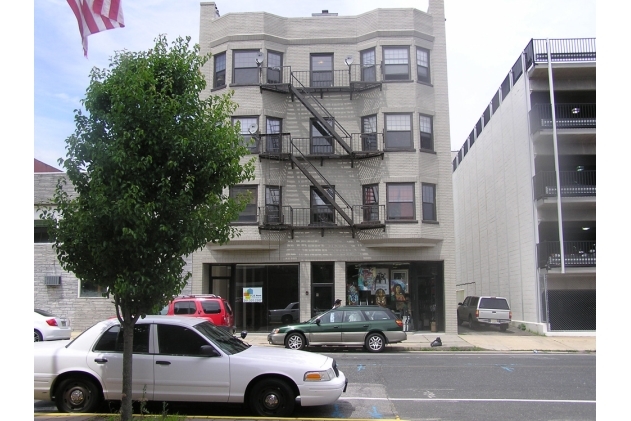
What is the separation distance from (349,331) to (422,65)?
13800 millimetres

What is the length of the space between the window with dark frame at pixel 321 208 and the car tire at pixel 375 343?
833 centimetres

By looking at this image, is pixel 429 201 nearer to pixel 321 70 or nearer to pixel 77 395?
pixel 321 70

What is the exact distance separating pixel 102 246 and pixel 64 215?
84 cm

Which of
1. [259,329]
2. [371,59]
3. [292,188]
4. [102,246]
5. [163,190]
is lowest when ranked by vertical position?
[259,329]

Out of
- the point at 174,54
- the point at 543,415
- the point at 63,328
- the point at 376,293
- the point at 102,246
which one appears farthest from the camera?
the point at 376,293

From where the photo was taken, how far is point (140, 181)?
7.86 meters

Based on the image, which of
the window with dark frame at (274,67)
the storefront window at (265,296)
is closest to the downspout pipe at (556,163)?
the storefront window at (265,296)

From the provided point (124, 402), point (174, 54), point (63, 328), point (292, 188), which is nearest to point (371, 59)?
point (292, 188)

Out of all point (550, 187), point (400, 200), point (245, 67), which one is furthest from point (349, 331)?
point (245, 67)

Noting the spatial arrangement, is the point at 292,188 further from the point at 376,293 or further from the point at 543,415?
the point at 543,415

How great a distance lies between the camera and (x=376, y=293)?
26703 mm

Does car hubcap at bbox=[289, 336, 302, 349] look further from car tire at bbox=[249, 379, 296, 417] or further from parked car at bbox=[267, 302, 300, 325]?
car tire at bbox=[249, 379, 296, 417]

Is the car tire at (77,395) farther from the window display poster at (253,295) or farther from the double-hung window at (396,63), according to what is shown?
the double-hung window at (396,63)

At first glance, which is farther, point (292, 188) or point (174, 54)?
point (292, 188)
